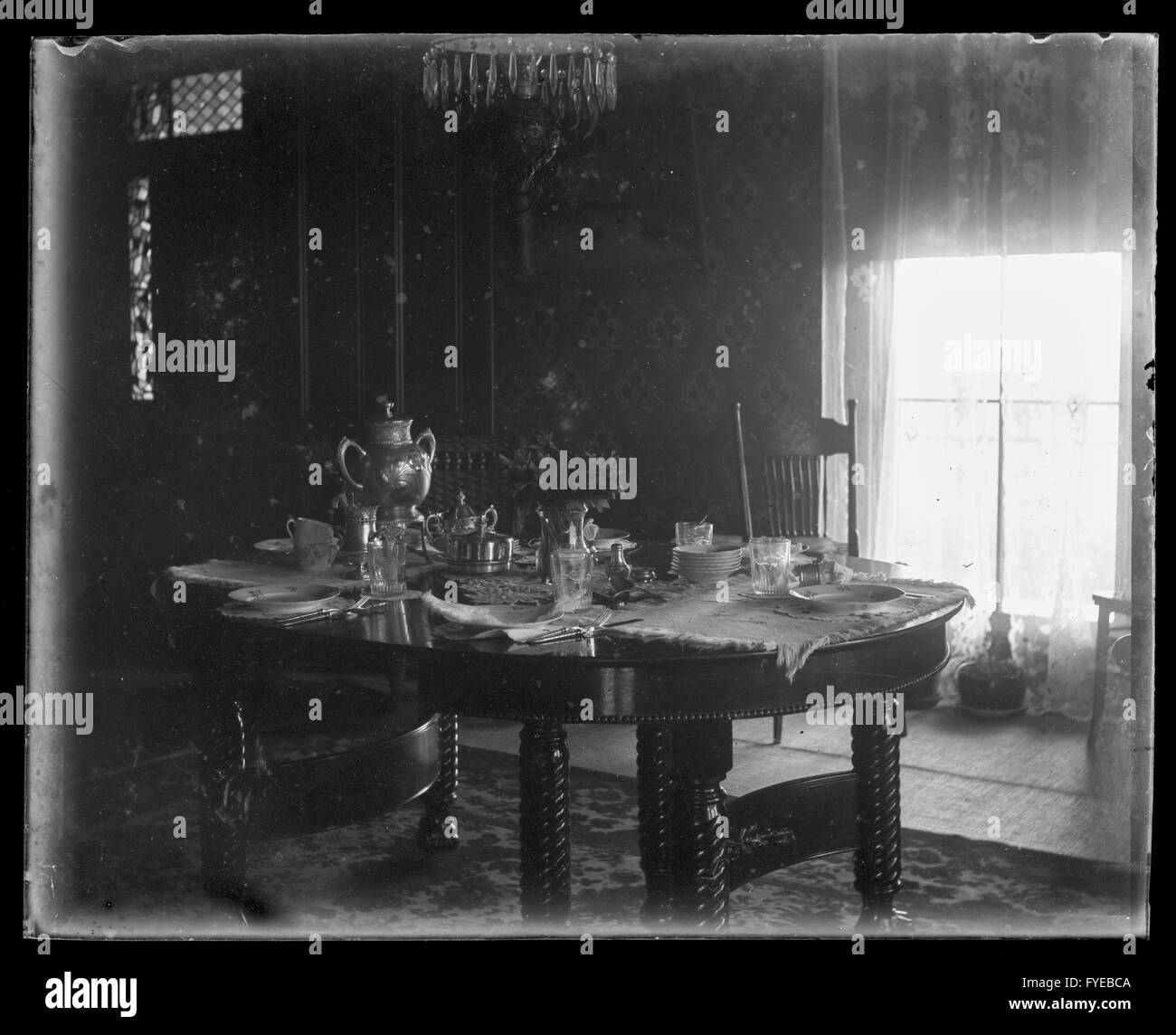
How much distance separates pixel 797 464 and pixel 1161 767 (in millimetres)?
2004

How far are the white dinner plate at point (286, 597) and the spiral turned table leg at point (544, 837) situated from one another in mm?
521

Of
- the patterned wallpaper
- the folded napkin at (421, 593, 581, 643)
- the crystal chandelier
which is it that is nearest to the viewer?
the folded napkin at (421, 593, 581, 643)

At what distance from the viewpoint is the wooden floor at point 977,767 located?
329 cm

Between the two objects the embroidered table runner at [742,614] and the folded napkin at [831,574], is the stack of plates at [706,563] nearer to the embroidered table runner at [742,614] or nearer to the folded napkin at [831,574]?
the embroidered table runner at [742,614]

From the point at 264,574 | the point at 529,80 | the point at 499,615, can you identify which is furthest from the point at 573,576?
the point at 529,80

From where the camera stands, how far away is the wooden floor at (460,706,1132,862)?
3287 millimetres

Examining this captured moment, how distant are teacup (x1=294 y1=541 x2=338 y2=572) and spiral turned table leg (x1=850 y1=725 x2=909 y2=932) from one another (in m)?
1.25

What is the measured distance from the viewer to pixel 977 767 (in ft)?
12.7

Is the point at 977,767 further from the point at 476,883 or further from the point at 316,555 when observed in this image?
the point at 316,555

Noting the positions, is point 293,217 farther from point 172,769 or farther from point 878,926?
point 878,926

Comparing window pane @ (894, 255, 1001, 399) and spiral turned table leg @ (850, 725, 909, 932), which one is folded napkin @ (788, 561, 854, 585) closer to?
spiral turned table leg @ (850, 725, 909, 932)

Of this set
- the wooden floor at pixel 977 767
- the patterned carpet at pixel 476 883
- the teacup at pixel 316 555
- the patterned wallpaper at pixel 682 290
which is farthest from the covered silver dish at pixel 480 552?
the patterned wallpaper at pixel 682 290

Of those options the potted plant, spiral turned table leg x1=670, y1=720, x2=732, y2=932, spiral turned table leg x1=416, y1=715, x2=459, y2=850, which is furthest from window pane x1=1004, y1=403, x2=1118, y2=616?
spiral turned table leg x1=670, y1=720, x2=732, y2=932
